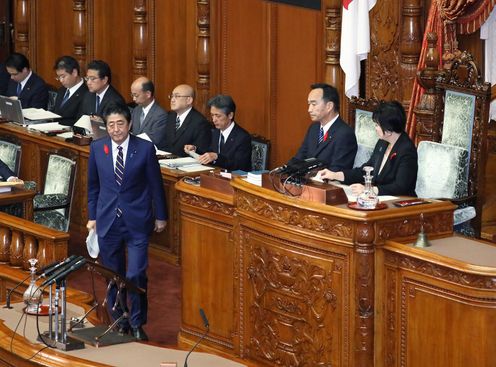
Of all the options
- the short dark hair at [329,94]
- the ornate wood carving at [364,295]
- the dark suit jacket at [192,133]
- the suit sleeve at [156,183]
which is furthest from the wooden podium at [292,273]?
the dark suit jacket at [192,133]

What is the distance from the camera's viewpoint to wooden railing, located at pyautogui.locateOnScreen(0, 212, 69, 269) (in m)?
7.36

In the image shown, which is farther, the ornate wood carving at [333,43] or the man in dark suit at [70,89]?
the man in dark suit at [70,89]

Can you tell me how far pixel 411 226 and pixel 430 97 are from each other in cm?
237

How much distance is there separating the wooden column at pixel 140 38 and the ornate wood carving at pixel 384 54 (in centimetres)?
338

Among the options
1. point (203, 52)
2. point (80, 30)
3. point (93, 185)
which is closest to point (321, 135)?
point (93, 185)

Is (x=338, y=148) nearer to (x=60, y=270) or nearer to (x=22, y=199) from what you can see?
(x=22, y=199)

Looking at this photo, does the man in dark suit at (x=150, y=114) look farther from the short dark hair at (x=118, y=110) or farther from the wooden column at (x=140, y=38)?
the short dark hair at (x=118, y=110)

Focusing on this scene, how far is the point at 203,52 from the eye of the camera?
1136 cm

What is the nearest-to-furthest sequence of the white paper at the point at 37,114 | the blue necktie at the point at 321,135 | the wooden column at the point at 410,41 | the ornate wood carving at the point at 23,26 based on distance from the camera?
the blue necktie at the point at 321,135, the wooden column at the point at 410,41, the white paper at the point at 37,114, the ornate wood carving at the point at 23,26

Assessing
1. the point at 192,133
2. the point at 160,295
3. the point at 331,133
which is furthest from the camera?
the point at 192,133

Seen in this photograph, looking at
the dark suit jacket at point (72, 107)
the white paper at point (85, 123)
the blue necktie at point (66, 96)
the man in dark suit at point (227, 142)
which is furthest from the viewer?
the blue necktie at point (66, 96)

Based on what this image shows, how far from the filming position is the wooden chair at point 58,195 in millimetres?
9297

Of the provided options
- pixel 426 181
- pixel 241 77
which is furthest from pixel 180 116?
pixel 426 181

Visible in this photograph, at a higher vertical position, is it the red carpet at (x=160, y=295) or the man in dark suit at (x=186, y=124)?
the man in dark suit at (x=186, y=124)
